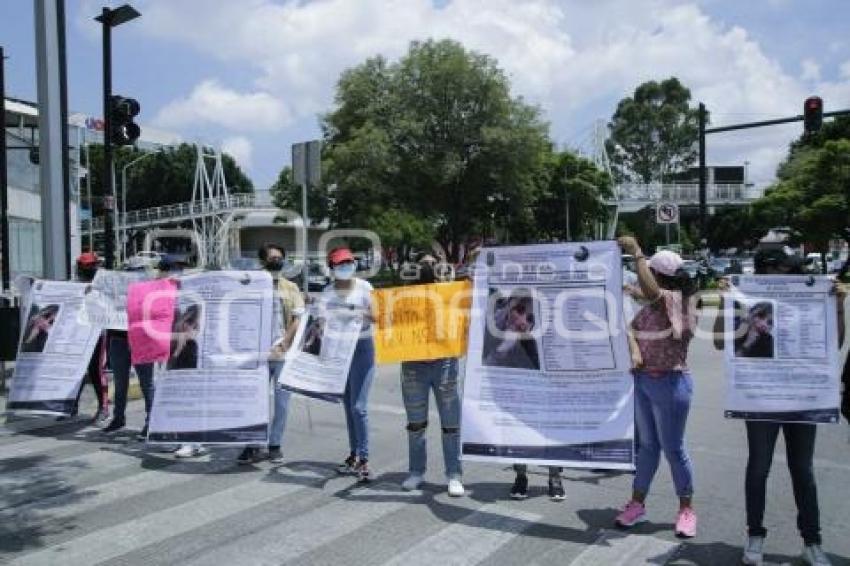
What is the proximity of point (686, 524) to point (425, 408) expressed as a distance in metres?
2.11

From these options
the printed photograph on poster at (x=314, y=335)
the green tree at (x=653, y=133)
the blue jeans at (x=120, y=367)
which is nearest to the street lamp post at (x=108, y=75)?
the blue jeans at (x=120, y=367)

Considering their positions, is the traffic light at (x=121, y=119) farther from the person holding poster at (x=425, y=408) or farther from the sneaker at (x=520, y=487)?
the sneaker at (x=520, y=487)

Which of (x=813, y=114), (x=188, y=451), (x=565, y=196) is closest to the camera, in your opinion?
(x=188, y=451)

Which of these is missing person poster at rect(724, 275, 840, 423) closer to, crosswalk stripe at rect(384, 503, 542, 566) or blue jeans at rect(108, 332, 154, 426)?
crosswalk stripe at rect(384, 503, 542, 566)

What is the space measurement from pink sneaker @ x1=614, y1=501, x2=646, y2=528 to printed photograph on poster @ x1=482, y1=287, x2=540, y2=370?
3.60 feet

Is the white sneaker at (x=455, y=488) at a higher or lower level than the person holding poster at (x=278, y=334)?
lower

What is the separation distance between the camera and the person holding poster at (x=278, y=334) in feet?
24.3

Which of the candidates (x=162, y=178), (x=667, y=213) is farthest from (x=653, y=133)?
(x=667, y=213)

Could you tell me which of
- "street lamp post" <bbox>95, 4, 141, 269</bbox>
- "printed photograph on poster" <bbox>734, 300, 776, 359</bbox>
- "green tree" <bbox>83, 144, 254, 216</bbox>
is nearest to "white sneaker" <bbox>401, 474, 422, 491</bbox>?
"printed photograph on poster" <bbox>734, 300, 776, 359</bbox>

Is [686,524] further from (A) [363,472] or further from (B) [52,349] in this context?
(B) [52,349]

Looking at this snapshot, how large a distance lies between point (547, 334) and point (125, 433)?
5024mm

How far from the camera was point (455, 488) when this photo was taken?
20.5 ft

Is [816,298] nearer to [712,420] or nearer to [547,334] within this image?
[547,334]

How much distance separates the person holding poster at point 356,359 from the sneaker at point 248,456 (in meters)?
0.92
